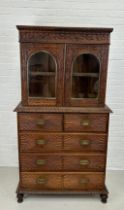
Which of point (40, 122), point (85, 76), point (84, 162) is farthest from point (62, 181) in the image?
point (85, 76)

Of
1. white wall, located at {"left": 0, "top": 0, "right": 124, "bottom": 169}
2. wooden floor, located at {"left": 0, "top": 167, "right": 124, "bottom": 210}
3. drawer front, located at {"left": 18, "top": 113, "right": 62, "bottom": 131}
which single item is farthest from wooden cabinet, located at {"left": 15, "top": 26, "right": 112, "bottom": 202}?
white wall, located at {"left": 0, "top": 0, "right": 124, "bottom": 169}

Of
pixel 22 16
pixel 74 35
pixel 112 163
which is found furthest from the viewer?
pixel 112 163

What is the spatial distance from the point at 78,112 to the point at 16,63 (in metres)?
0.98

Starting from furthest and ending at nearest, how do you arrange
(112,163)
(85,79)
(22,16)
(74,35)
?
(112,163), (22,16), (85,79), (74,35)

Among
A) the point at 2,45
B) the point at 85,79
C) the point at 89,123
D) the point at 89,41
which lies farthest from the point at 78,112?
the point at 2,45

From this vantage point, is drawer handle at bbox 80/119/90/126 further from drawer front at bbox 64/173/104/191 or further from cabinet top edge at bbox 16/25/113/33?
cabinet top edge at bbox 16/25/113/33

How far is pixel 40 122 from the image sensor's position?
198 cm

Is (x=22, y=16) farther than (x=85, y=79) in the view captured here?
Yes

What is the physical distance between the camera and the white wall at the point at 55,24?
2373 mm

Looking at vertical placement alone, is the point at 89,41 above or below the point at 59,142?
above

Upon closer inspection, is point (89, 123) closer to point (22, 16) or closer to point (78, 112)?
point (78, 112)

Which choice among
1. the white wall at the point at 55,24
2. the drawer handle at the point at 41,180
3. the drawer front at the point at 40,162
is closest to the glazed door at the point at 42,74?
the drawer front at the point at 40,162

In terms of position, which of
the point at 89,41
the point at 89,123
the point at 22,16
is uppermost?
the point at 22,16

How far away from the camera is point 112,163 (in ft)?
9.04
